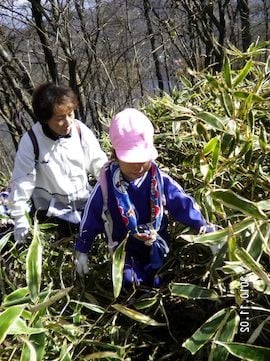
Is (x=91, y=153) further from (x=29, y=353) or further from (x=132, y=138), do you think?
(x=29, y=353)

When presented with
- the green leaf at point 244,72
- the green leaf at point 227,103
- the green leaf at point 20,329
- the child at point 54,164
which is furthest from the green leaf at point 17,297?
the green leaf at point 244,72

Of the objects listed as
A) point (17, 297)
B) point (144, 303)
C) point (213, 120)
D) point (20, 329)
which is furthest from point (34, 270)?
point (213, 120)

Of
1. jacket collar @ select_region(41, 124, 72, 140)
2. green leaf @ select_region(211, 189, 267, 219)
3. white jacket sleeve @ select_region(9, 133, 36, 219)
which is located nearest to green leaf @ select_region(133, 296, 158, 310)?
green leaf @ select_region(211, 189, 267, 219)

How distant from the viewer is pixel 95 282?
163 centimetres

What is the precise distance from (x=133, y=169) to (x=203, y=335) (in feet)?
1.76

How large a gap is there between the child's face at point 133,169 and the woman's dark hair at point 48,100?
1.86 feet

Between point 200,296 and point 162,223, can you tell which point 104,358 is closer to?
point 200,296

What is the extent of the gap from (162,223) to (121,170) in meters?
0.23

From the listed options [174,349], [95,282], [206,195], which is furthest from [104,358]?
[206,195]

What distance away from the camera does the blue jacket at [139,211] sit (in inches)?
58.5

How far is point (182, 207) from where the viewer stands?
1.50 meters

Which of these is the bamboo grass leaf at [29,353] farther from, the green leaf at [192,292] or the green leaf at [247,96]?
the green leaf at [247,96]

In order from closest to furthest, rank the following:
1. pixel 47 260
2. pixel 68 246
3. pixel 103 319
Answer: pixel 103 319, pixel 47 260, pixel 68 246

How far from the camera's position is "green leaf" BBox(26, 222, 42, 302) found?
117 cm
